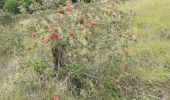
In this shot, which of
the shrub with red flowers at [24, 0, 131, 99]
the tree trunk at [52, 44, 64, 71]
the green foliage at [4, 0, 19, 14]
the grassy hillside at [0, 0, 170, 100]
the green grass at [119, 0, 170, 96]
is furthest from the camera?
Result: the green foliage at [4, 0, 19, 14]

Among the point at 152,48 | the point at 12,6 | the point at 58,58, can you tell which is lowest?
the point at 12,6

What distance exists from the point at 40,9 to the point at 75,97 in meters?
1.57

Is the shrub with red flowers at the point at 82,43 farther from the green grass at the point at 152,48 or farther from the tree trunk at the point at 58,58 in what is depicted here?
the green grass at the point at 152,48

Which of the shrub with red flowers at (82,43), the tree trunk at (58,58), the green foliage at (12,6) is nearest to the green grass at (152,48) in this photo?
the shrub with red flowers at (82,43)

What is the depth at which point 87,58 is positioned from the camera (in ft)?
16.9

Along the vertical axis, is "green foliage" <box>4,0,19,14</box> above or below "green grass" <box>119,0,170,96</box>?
below

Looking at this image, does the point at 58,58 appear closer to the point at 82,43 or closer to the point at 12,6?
the point at 82,43

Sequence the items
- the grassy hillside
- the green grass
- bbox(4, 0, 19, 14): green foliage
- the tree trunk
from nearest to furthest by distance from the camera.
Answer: the grassy hillside < the tree trunk < the green grass < bbox(4, 0, 19, 14): green foliage

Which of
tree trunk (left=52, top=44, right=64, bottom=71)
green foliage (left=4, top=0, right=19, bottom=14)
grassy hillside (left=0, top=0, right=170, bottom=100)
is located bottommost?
green foliage (left=4, top=0, right=19, bottom=14)

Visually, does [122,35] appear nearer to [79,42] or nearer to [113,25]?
[113,25]

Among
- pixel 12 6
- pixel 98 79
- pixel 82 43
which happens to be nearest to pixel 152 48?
pixel 98 79

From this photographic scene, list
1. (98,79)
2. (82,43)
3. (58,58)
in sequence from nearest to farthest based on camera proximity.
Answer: (82,43), (98,79), (58,58)

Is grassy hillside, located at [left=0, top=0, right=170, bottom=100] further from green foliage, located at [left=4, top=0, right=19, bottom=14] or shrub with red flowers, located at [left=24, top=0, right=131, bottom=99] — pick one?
green foliage, located at [left=4, top=0, right=19, bottom=14]

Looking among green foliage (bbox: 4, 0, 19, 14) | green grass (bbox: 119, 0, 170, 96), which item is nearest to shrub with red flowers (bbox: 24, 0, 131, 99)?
green grass (bbox: 119, 0, 170, 96)
